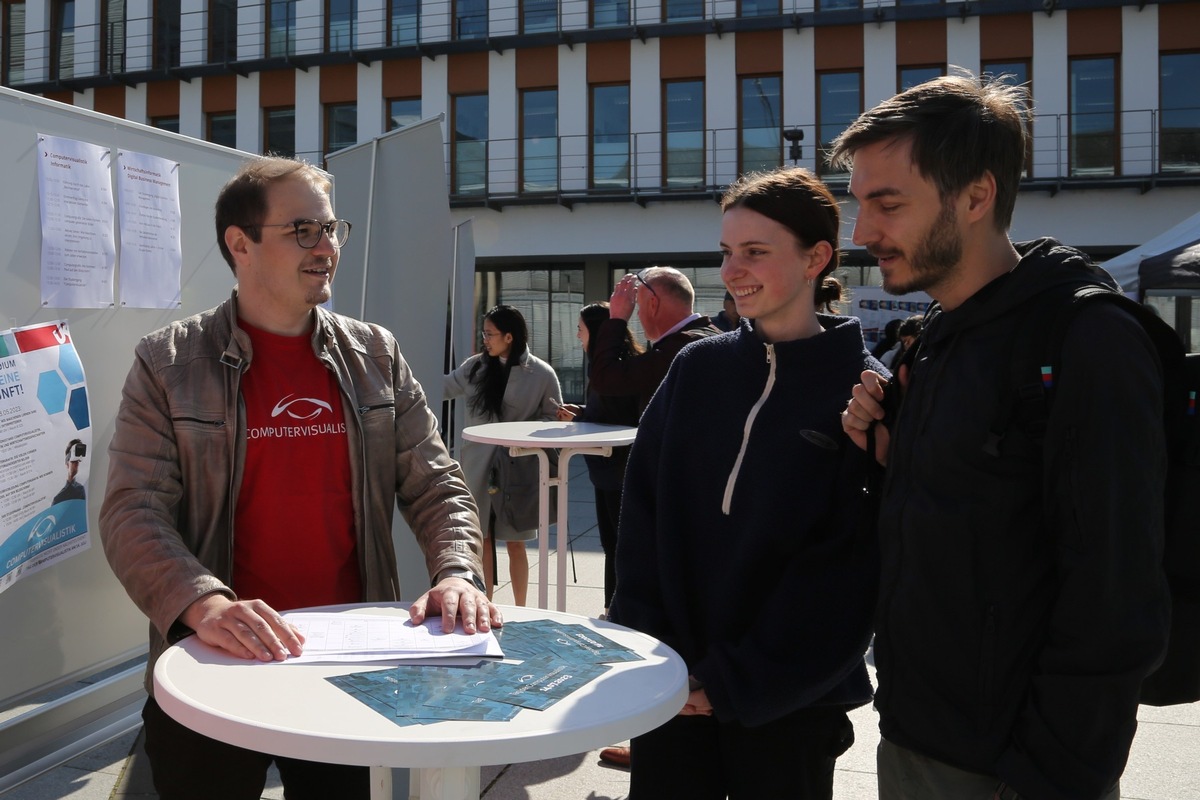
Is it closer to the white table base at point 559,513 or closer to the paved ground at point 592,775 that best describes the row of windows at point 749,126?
the white table base at point 559,513

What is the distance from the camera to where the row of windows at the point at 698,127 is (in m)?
20.5

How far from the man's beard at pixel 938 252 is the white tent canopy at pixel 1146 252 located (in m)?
7.00

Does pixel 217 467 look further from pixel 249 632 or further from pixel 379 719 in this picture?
pixel 379 719

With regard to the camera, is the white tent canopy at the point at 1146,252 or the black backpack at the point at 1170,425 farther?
the white tent canopy at the point at 1146,252

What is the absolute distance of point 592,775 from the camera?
406 centimetres

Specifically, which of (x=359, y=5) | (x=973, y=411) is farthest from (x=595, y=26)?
(x=973, y=411)

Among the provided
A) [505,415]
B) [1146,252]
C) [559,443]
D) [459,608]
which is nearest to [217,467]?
[459,608]

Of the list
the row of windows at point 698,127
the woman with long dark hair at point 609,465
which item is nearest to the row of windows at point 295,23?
the row of windows at point 698,127

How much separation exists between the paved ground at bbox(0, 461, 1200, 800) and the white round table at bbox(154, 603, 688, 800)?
214 cm

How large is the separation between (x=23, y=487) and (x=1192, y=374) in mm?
3190

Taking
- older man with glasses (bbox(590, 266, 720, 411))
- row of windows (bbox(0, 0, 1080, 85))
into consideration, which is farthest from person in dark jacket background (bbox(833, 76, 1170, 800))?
row of windows (bbox(0, 0, 1080, 85))

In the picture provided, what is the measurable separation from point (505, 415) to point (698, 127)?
17136 mm

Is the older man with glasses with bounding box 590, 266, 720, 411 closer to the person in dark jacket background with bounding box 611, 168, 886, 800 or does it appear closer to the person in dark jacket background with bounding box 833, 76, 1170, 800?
the person in dark jacket background with bounding box 611, 168, 886, 800

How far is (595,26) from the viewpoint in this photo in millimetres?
23000
